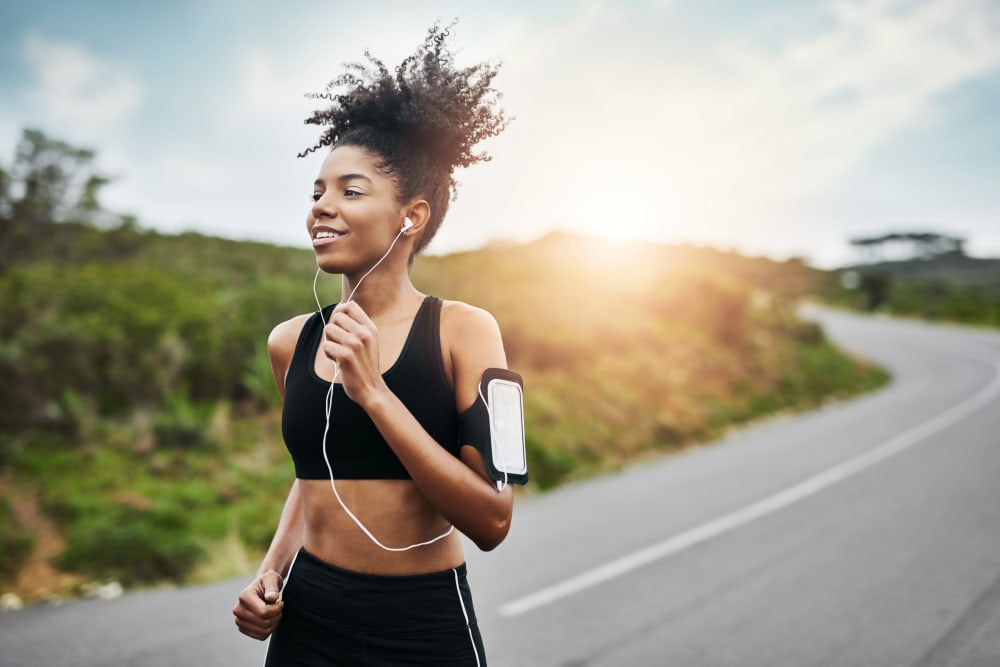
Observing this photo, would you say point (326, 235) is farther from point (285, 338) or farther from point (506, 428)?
point (506, 428)

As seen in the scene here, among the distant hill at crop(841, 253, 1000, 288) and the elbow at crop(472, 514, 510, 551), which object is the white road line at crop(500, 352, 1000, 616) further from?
the distant hill at crop(841, 253, 1000, 288)

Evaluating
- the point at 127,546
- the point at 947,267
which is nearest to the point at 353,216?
the point at 127,546

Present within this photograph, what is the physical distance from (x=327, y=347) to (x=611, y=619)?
3960 millimetres

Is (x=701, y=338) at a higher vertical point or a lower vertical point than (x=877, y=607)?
higher

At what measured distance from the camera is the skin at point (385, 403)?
1.33 metres

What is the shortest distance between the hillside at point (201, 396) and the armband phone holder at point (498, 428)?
16.4ft

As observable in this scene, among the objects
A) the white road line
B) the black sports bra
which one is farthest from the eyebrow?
the white road line

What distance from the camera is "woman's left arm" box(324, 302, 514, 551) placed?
4.27 ft

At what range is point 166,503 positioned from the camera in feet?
21.3

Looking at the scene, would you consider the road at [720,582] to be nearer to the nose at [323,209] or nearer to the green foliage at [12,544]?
the green foliage at [12,544]

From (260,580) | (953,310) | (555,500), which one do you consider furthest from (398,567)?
(953,310)

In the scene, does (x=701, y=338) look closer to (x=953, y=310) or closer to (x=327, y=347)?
(x=327, y=347)

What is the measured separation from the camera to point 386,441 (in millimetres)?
1365

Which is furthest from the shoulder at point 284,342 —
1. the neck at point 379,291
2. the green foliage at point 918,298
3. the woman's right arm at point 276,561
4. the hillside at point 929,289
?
the green foliage at point 918,298
